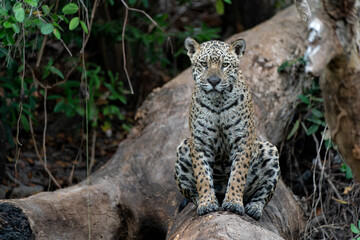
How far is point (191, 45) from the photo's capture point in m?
6.55

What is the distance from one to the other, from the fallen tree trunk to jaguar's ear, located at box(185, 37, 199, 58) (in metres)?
1.83

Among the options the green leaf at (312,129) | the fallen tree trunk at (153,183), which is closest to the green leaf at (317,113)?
the green leaf at (312,129)

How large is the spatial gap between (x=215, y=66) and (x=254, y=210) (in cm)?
163

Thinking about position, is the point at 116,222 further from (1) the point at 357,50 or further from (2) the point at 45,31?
(1) the point at 357,50

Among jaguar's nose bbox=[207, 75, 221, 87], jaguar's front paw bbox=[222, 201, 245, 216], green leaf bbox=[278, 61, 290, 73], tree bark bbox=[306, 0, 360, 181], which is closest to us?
tree bark bbox=[306, 0, 360, 181]

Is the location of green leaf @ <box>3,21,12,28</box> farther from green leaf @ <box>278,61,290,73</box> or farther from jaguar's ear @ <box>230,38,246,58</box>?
green leaf @ <box>278,61,290,73</box>

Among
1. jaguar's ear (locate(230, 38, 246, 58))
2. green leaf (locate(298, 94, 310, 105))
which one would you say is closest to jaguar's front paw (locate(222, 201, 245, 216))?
jaguar's ear (locate(230, 38, 246, 58))

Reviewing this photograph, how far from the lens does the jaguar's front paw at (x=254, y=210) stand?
20.4ft

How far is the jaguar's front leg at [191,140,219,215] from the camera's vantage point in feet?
19.7

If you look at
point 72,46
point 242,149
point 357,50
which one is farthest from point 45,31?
point 72,46

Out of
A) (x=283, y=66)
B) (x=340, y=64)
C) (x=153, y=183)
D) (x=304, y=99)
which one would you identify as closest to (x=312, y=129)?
(x=304, y=99)

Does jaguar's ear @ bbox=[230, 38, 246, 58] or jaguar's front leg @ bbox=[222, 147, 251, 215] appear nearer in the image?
jaguar's front leg @ bbox=[222, 147, 251, 215]

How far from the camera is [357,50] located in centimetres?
392

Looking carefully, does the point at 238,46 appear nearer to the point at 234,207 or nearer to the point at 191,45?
the point at 191,45
